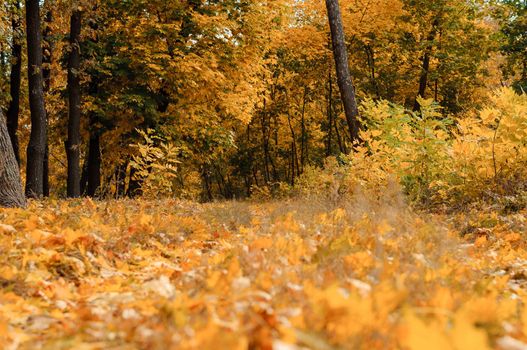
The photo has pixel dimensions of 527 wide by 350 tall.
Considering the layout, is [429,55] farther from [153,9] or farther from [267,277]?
[267,277]

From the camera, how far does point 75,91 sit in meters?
12.9

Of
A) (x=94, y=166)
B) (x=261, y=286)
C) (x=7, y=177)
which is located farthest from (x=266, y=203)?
(x=261, y=286)

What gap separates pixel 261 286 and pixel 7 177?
5.47m

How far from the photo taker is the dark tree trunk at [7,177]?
6691mm

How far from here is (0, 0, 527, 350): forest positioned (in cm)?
211

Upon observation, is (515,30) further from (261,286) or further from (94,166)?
(261,286)

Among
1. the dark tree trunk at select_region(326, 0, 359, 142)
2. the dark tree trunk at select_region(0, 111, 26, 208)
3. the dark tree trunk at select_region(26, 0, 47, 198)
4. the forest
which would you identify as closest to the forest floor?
the forest

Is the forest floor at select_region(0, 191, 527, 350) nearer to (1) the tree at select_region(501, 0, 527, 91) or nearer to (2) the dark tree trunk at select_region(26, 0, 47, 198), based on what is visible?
(2) the dark tree trunk at select_region(26, 0, 47, 198)

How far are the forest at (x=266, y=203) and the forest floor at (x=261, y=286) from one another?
0.01 metres

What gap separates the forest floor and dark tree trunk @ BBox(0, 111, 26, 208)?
4.27 ft

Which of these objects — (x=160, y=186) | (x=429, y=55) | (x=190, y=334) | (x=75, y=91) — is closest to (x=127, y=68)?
(x=75, y=91)

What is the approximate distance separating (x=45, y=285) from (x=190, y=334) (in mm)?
1797

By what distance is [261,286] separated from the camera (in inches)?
101

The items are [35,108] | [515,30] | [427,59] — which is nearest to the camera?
[35,108]
